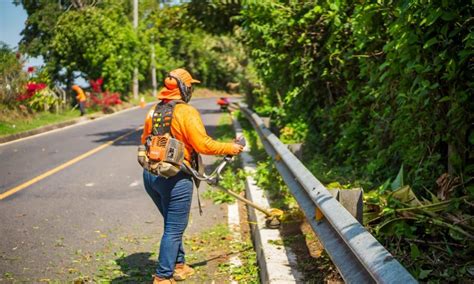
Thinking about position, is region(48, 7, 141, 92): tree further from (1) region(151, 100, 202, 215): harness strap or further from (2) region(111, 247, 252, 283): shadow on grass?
(1) region(151, 100, 202, 215): harness strap

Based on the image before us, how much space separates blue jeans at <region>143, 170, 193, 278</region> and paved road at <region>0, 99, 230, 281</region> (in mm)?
834

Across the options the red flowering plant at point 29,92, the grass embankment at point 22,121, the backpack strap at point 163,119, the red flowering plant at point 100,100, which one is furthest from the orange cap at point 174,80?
the red flowering plant at point 100,100

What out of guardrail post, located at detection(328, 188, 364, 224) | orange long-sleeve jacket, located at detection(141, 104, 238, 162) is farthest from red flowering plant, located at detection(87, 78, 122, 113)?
guardrail post, located at detection(328, 188, 364, 224)

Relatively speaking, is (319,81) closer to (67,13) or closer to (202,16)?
(202,16)

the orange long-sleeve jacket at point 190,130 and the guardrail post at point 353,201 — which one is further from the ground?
the orange long-sleeve jacket at point 190,130

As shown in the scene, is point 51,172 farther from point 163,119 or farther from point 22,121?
point 22,121

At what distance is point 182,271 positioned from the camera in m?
4.59

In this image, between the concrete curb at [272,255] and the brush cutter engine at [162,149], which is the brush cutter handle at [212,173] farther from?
the concrete curb at [272,255]

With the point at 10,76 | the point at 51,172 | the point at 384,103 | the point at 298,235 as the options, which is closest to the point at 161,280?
the point at 298,235

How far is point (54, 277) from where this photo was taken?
4520 mm

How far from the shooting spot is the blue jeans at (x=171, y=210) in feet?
14.0

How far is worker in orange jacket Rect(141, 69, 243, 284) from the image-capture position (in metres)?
4.26

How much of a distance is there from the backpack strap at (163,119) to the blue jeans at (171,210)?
14.7 inches

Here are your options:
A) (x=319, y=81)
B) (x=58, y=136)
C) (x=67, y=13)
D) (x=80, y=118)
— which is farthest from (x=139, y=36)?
(x=319, y=81)
